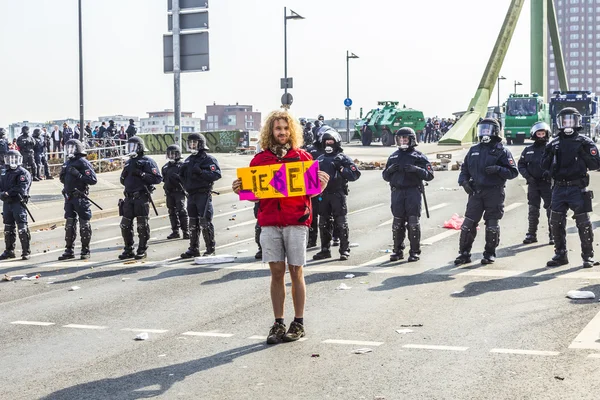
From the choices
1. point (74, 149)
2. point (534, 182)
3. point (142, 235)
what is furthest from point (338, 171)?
point (74, 149)

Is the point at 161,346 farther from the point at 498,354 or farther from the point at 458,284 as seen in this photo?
the point at 458,284

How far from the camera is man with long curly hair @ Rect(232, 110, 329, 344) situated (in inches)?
309

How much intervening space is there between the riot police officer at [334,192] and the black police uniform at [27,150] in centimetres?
1852

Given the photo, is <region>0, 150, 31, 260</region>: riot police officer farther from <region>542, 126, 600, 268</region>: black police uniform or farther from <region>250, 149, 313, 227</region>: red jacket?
<region>542, 126, 600, 268</region>: black police uniform

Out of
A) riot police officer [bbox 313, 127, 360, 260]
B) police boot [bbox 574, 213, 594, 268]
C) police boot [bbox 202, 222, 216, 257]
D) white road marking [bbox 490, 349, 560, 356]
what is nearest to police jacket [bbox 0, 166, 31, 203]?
police boot [bbox 202, 222, 216, 257]

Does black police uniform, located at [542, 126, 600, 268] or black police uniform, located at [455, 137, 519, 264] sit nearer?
black police uniform, located at [542, 126, 600, 268]

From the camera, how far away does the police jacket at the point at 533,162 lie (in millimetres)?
15102

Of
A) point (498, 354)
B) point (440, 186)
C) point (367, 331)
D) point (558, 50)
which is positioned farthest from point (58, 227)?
point (558, 50)

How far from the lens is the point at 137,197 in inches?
562

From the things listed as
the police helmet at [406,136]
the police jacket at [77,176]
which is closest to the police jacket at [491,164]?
the police helmet at [406,136]

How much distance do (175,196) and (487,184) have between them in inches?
267

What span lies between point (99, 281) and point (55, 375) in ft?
17.2

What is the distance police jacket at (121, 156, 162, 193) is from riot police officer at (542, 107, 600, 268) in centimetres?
597

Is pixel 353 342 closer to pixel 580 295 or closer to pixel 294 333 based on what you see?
pixel 294 333
